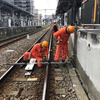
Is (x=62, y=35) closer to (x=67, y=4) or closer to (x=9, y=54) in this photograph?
(x=9, y=54)

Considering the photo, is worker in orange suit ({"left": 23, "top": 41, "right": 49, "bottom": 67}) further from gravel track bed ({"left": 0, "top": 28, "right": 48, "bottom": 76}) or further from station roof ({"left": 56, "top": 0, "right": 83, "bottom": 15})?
station roof ({"left": 56, "top": 0, "right": 83, "bottom": 15})

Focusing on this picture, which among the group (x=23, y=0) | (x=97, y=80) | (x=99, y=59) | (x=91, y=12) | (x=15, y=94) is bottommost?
(x=15, y=94)

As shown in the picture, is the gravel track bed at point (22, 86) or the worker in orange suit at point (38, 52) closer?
the gravel track bed at point (22, 86)

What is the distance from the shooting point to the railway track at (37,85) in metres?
3.46

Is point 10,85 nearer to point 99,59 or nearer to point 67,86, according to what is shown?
point 67,86

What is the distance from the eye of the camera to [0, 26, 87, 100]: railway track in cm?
346

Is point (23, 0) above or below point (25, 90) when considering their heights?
above

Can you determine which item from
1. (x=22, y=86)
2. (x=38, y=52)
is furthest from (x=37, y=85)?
(x=38, y=52)

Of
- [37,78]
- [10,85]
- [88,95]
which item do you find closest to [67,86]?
[88,95]

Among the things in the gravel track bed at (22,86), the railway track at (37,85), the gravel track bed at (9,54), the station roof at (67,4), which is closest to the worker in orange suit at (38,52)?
the railway track at (37,85)

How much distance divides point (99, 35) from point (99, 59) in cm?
52

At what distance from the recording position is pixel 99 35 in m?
2.70

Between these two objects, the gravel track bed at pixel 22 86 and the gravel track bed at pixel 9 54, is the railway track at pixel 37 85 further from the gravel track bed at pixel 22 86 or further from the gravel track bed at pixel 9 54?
Answer: the gravel track bed at pixel 9 54

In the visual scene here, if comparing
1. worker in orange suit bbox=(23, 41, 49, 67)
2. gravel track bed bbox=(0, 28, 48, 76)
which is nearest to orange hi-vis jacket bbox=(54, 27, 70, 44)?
worker in orange suit bbox=(23, 41, 49, 67)
